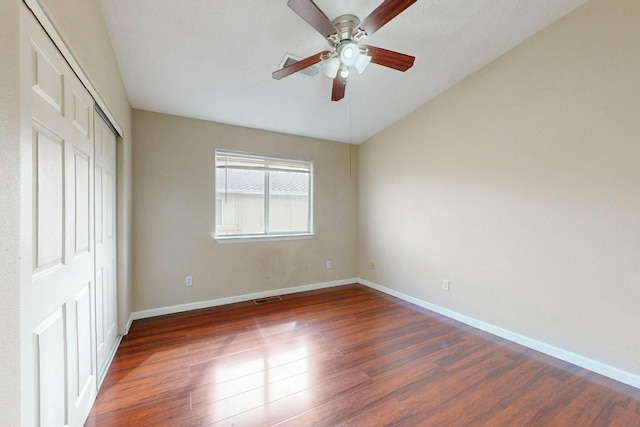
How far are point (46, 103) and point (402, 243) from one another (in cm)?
362

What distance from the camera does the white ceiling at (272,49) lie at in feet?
6.34

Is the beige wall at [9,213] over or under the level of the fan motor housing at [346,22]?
under

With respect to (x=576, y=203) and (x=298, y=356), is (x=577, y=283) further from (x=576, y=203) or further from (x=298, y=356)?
(x=298, y=356)

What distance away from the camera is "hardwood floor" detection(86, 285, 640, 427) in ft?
5.28

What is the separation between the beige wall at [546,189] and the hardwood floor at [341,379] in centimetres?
38

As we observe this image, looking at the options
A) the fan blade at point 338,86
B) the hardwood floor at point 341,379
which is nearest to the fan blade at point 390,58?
the fan blade at point 338,86

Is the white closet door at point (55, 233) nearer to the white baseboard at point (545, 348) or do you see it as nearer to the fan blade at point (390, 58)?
the fan blade at point (390, 58)

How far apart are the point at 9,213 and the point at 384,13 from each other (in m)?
1.97

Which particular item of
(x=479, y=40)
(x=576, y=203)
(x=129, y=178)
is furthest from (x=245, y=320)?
(x=479, y=40)

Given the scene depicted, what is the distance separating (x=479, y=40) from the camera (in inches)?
94.8

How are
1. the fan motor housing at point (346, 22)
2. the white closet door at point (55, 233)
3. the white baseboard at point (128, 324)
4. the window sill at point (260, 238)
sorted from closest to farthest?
1. the white closet door at point (55, 233)
2. the fan motor housing at point (346, 22)
3. the white baseboard at point (128, 324)
4. the window sill at point (260, 238)

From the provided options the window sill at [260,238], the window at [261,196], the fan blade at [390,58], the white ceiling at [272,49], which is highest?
the white ceiling at [272,49]

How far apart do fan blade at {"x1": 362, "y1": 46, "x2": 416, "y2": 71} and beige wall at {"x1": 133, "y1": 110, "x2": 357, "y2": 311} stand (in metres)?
2.08

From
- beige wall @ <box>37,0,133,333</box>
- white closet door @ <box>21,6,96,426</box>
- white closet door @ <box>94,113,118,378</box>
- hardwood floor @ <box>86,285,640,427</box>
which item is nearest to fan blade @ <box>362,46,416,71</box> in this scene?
beige wall @ <box>37,0,133,333</box>
